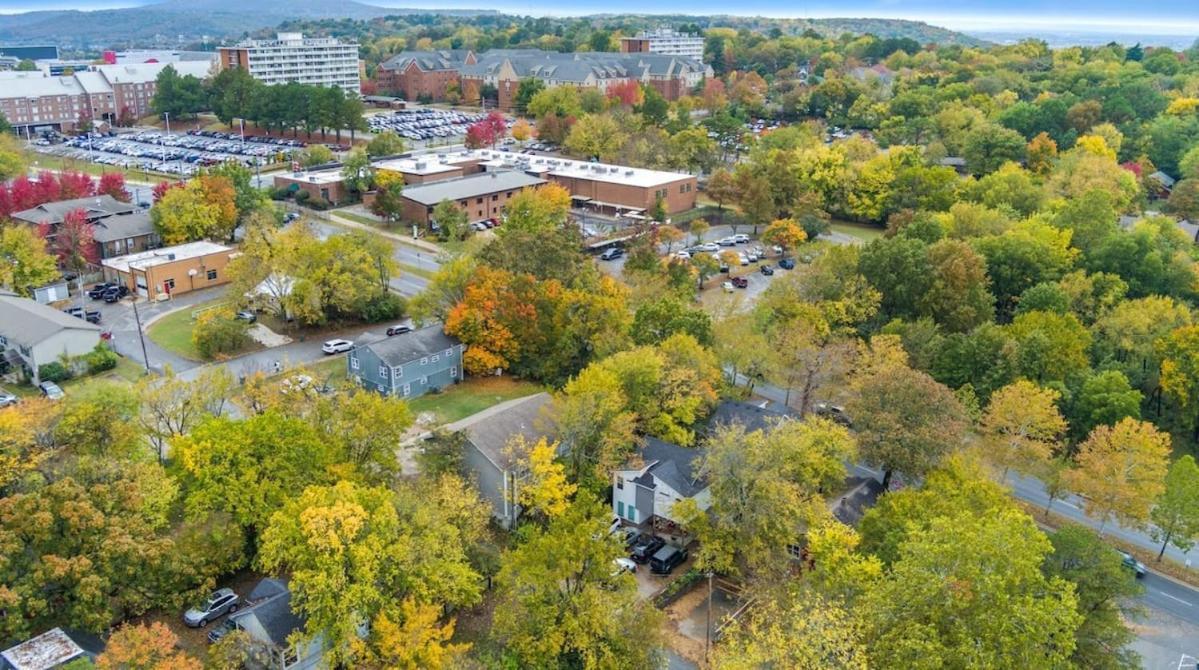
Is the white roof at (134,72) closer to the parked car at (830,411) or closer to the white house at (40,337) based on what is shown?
the white house at (40,337)

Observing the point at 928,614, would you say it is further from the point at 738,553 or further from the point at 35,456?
the point at 35,456

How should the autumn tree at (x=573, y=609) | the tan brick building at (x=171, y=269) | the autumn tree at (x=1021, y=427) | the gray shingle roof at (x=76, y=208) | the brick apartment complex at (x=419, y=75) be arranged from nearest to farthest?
the autumn tree at (x=573, y=609) < the autumn tree at (x=1021, y=427) < the tan brick building at (x=171, y=269) < the gray shingle roof at (x=76, y=208) < the brick apartment complex at (x=419, y=75)

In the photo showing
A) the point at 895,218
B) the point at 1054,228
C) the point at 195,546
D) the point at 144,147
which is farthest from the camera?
the point at 144,147

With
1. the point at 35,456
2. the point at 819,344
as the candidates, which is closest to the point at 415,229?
the point at 819,344

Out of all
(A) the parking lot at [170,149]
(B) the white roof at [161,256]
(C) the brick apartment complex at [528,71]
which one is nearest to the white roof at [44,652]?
(B) the white roof at [161,256]

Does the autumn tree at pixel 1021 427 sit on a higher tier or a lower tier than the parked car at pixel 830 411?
higher

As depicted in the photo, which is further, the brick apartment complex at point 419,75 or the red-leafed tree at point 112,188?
the brick apartment complex at point 419,75
